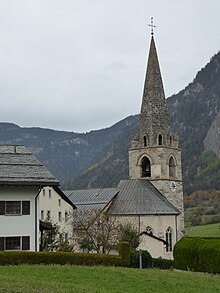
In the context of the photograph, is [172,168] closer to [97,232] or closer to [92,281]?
[97,232]

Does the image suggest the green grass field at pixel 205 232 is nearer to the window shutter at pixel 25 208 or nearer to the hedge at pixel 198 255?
the hedge at pixel 198 255

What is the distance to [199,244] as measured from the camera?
3262cm

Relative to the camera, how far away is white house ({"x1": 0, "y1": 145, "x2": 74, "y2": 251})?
109ft

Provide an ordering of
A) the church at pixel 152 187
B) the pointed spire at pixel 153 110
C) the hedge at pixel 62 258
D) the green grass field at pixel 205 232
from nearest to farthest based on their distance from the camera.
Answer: the hedge at pixel 62 258 → the church at pixel 152 187 → the pointed spire at pixel 153 110 → the green grass field at pixel 205 232

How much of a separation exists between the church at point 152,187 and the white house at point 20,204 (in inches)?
997

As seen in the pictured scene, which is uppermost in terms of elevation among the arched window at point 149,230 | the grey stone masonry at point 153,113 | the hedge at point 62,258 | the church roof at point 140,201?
the grey stone masonry at point 153,113

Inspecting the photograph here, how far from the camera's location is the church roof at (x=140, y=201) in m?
61.1

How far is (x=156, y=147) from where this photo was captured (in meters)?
66.5

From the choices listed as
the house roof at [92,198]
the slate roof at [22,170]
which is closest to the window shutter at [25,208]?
the slate roof at [22,170]

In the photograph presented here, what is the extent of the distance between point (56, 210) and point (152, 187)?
36.7 ft

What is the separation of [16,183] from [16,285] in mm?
15804

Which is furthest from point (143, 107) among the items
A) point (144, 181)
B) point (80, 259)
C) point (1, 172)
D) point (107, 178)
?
point (107, 178)

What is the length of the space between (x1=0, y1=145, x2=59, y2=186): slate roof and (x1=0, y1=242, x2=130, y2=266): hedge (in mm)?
6259

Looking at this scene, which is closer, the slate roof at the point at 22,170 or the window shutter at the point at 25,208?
the slate roof at the point at 22,170
